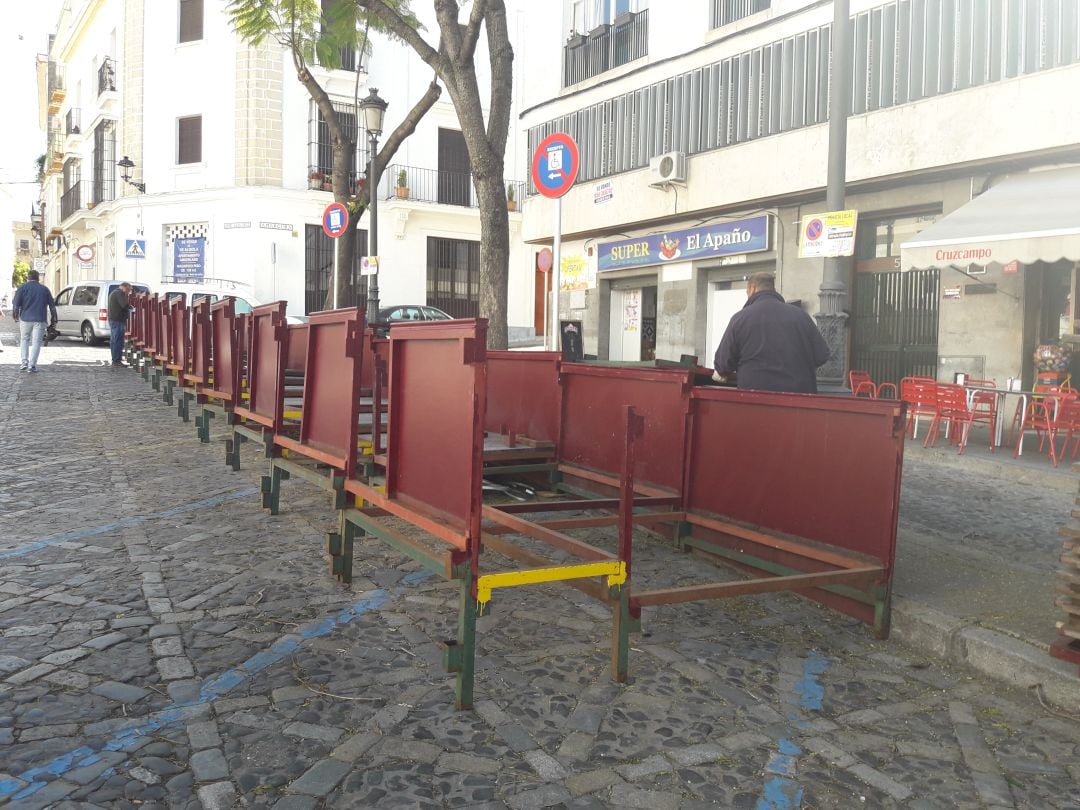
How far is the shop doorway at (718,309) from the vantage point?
55.1 feet

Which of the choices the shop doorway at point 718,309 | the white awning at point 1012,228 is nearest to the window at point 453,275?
the shop doorway at point 718,309

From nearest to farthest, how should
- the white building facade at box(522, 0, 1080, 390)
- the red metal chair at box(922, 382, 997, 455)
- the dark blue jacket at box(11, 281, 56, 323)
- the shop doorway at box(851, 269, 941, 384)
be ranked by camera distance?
the red metal chair at box(922, 382, 997, 455)
the white building facade at box(522, 0, 1080, 390)
the shop doorway at box(851, 269, 941, 384)
the dark blue jacket at box(11, 281, 56, 323)

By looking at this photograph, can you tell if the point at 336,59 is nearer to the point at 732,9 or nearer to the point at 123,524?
→ the point at 732,9

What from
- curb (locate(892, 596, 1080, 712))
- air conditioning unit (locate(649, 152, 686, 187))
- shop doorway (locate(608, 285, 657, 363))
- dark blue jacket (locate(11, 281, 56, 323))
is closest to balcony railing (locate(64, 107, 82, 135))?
dark blue jacket (locate(11, 281, 56, 323))

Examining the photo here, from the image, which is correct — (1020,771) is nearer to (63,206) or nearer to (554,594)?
(554,594)

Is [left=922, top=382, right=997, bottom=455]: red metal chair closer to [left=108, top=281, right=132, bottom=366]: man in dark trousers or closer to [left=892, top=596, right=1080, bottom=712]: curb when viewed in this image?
[left=892, top=596, right=1080, bottom=712]: curb

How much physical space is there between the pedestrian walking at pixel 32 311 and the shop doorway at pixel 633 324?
1067 centimetres

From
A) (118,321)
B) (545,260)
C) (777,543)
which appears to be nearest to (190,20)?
(118,321)

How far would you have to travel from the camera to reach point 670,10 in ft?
55.1

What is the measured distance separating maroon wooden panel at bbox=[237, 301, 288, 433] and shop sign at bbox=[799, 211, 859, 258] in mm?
4964

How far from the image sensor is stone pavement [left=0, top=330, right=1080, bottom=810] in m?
2.72

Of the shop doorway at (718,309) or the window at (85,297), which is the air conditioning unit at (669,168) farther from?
the window at (85,297)

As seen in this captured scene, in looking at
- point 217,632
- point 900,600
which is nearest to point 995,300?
point 900,600

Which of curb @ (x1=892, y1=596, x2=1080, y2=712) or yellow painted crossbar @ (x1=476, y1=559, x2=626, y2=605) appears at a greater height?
yellow painted crossbar @ (x1=476, y1=559, x2=626, y2=605)
